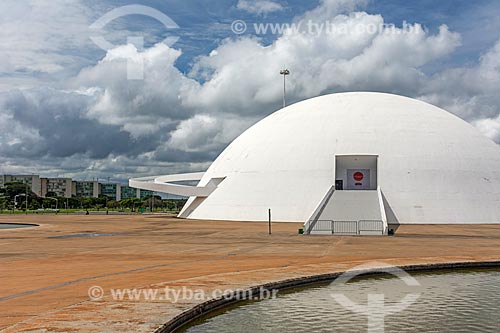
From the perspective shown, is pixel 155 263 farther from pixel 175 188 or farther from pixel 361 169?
pixel 175 188

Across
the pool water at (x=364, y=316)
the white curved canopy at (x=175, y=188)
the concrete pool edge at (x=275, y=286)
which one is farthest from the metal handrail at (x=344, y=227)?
the pool water at (x=364, y=316)

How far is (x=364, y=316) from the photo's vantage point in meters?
9.88

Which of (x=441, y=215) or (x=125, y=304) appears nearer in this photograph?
(x=125, y=304)

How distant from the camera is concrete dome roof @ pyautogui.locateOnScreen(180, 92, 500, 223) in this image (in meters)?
39.7

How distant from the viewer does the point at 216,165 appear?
1994 inches

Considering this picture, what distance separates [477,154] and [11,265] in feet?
121

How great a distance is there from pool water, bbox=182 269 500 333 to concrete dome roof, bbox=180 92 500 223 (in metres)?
26.6

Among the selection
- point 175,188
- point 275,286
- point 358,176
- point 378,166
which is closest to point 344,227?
point 378,166

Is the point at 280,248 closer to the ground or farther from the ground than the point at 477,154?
closer to the ground

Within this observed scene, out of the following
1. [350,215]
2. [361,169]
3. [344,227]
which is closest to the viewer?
[344,227]

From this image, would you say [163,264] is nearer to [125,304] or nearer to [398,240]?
[125,304]

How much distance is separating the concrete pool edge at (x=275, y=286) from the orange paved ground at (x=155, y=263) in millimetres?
175

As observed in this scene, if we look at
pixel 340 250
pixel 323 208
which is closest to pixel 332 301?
pixel 340 250

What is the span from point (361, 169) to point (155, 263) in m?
29.0
